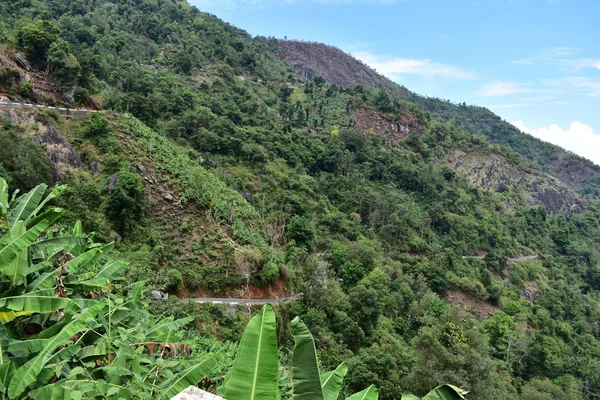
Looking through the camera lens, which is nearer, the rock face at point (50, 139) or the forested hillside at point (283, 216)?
the forested hillside at point (283, 216)

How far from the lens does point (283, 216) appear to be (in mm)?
26219

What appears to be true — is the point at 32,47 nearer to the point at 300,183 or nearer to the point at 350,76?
the point at 300,183

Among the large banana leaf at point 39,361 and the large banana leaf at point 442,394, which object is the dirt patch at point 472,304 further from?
the large banana leaf at point 39,361

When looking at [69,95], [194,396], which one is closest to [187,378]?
[194,396]

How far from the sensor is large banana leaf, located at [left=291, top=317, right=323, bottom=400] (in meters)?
2.08

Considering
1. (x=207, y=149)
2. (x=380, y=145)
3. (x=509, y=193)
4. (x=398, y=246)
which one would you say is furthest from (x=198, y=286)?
(x=509, y=193)

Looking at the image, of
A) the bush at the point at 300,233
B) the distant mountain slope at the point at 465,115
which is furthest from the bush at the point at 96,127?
the distant mountain slope at the point at 465,115

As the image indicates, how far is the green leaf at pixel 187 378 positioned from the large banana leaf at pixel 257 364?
3.12 feet

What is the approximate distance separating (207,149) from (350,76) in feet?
328

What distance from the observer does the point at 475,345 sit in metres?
13.9

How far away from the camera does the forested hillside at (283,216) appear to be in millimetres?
13070

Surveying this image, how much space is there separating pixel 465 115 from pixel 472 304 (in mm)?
101409

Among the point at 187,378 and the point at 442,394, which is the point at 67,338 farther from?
the point at 442,394

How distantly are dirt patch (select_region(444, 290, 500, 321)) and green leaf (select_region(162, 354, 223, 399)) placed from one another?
104ft
